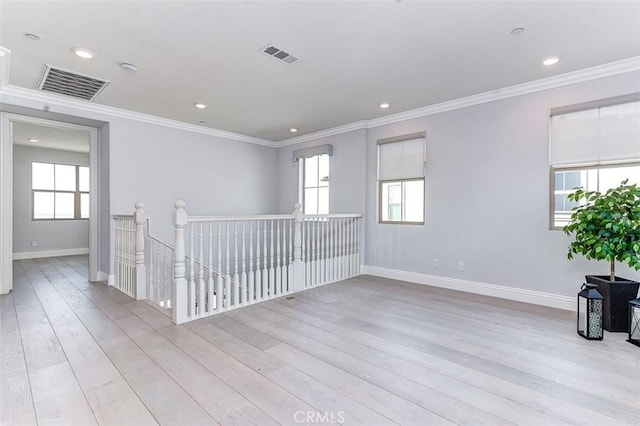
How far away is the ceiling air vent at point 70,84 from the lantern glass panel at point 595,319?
5.29m

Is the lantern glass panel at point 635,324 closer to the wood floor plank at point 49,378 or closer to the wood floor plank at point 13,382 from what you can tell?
the wood floor plank at point 49,378

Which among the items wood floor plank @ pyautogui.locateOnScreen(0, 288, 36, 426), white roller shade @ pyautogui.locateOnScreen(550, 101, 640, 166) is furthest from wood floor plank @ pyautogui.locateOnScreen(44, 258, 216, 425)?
white roller shade @ pyautogui.locateOnScreen(550, 101, 640, 166)

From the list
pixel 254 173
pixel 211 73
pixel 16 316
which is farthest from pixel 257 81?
pixel 16 316

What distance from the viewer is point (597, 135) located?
325 centimetres

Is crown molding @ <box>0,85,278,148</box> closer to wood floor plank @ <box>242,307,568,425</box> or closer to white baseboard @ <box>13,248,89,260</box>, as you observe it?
wood floor plank @ <box>242,307,568,425</box>

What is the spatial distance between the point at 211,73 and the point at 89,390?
9.66ft

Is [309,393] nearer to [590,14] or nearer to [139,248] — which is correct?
[139,248]

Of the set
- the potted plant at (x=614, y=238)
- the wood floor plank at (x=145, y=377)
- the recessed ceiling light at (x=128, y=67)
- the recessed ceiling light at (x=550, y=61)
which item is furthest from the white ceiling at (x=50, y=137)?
the potted plant at (x=614, y=238)

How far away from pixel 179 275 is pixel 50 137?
5.42m

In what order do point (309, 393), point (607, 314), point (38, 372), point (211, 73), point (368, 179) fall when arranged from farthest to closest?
point (368, 179) < point (211, 73) < point (607, 314) < point (38, 372) < point (309, 393)

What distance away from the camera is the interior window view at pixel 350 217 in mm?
1899

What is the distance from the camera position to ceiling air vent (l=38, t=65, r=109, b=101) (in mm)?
3277

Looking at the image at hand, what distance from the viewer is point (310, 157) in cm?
600

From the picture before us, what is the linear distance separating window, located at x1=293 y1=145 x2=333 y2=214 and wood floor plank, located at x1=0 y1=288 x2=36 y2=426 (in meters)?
4.37
